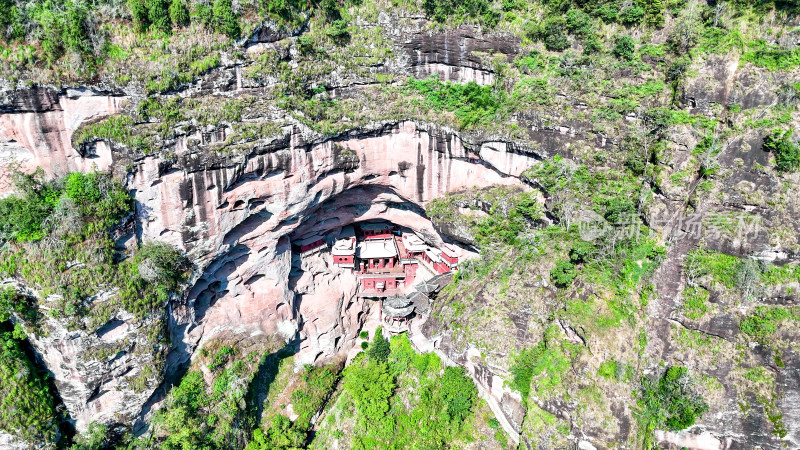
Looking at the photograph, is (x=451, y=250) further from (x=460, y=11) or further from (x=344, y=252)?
(x=460, y=11)

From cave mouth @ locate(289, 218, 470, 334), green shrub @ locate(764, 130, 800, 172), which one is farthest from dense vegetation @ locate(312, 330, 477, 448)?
green shrub @ locate(764, 130, 800, 172)

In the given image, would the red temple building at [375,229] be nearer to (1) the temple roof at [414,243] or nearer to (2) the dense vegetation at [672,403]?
(1) the temple roof at [414,243]

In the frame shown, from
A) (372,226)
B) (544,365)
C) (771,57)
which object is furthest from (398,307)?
(771,57)

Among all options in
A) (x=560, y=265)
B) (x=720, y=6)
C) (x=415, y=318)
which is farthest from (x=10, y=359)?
(x=720, y=6)

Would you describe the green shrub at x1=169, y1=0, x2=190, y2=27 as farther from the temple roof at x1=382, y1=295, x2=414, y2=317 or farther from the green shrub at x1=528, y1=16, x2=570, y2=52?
the green shrub at x1=528, y1=16, x2=570, y2=52

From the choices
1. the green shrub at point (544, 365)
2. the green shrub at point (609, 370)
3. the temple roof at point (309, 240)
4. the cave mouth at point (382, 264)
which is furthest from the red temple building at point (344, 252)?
the green shrub at point (609, 370)
